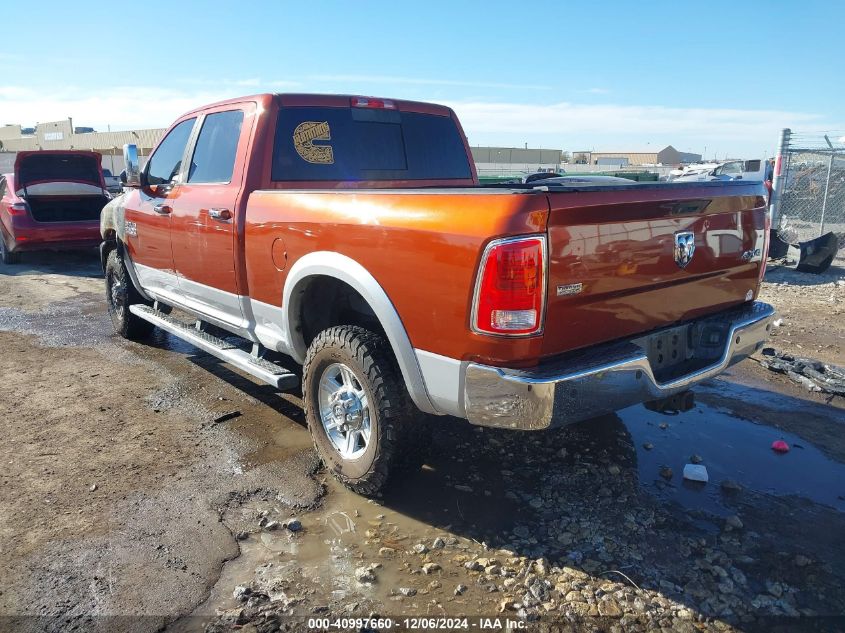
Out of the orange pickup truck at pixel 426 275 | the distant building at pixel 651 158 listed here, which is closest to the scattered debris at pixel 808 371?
the orange pickup truck at pixel 426 275

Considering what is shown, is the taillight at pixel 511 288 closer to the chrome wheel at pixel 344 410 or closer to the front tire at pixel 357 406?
the front tire at pixel 357 406

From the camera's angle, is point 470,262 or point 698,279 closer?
point 470,262

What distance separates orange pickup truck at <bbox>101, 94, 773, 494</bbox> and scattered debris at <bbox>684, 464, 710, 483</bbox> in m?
0.36

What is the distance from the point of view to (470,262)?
2.67 m

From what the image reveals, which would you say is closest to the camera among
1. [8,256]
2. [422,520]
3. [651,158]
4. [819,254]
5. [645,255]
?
[645,255]

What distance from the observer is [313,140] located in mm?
4289

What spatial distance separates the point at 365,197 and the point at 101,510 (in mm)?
2153

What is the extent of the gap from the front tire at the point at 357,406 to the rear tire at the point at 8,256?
33.9 ft

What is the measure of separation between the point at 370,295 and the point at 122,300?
166 inches

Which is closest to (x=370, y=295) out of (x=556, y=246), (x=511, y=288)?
(x=511, y=288)

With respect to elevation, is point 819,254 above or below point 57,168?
below

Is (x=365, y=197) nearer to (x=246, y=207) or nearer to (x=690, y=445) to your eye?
(x=246, y=207)

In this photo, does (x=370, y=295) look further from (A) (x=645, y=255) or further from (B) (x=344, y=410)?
(A) (x=645, y=255)

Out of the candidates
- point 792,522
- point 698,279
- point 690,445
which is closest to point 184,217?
point 698,279
